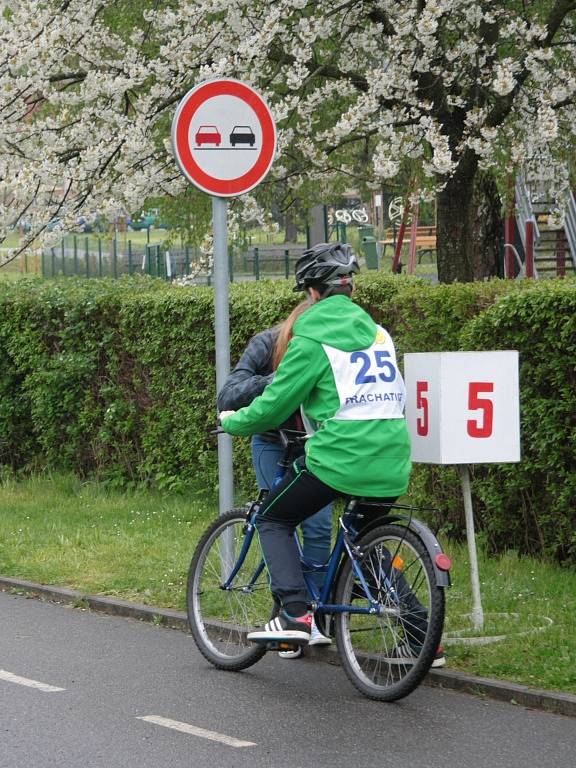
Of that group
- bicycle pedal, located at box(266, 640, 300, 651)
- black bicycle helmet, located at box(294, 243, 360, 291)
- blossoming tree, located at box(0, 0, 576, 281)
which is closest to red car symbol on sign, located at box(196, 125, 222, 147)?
black bicycle helmet, located at box(294, 243, 360, 291)

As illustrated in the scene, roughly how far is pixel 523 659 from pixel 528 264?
21083 millimetres

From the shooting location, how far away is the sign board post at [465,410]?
701 centimetres

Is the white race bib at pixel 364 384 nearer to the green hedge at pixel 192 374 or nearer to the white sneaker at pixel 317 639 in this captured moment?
the white sneaker at pixel 317 639

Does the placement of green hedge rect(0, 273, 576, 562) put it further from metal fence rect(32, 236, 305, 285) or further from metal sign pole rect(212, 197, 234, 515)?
metal fence rect(32, 236, 305, 285)

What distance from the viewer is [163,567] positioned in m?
9.31

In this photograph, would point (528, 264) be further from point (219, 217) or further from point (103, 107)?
point (219, 217)

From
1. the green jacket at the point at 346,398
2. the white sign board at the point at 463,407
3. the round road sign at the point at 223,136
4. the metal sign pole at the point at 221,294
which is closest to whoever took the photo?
the green jacket at the point at 346,398

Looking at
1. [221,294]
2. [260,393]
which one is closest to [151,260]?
[221,294]

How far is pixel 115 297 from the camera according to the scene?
12.6 metres

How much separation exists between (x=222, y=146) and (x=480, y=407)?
211cm

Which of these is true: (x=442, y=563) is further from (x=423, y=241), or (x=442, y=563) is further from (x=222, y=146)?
(x=423, y=241)

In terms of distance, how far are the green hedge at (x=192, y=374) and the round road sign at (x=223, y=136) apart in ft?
5.61

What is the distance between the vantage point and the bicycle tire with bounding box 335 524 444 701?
599 cm

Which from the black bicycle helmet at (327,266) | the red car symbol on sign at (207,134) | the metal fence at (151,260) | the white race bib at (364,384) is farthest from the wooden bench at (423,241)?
the white race bib at (364,384)
